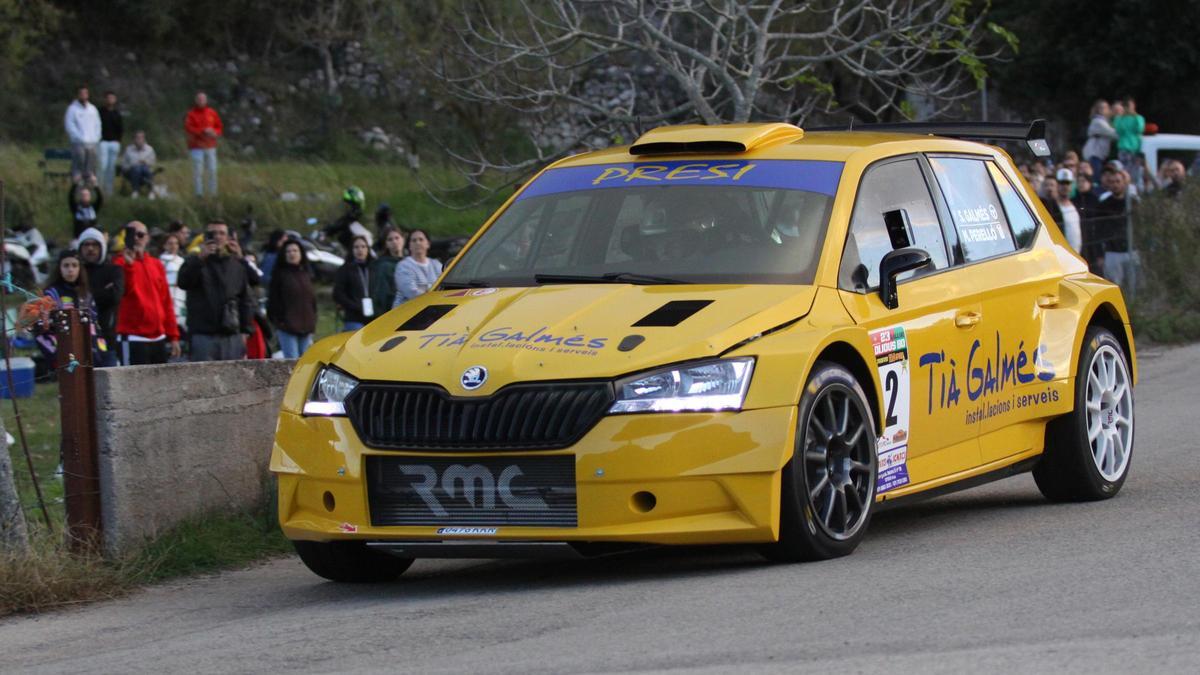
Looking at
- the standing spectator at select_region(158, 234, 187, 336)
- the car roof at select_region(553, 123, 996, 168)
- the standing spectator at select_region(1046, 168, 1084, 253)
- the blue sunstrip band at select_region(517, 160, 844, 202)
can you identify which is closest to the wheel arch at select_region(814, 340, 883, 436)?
the blue sunstrip band at select_region(517, 160, 844, 202)

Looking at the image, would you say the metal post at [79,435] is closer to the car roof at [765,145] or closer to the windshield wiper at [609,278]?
the windshield wiper at [609,278]

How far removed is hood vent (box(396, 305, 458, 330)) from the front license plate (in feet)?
2.29

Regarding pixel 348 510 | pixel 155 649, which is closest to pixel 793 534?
pixel 348 510

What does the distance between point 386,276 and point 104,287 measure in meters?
2.38

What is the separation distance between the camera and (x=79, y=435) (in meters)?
8.70

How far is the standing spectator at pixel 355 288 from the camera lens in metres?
17.0

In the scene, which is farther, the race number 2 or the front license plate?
the race number 2

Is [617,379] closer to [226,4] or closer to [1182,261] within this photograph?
[1182,261]

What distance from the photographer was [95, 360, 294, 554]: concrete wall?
8.83m

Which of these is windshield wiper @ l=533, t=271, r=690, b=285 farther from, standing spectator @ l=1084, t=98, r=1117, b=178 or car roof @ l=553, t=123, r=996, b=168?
standing spectator @ l=1084, t=98, r=1117, b=178

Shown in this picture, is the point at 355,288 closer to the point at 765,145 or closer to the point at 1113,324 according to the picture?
the point at 1113,324

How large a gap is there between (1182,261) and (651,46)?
7.75 meters

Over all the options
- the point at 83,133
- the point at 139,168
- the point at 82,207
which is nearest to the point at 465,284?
the point at 82,207

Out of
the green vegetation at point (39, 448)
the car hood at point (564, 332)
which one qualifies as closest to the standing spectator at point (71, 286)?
the green vegetation at point (39, 448)
